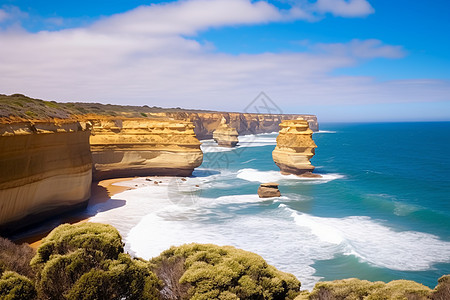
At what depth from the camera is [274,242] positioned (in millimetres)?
17766

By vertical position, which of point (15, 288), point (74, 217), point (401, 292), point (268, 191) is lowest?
point (74, 217)

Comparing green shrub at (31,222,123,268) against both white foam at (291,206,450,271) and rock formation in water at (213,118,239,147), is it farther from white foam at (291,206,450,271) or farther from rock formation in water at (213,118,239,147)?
rock formation in water at (213,118,239,147)

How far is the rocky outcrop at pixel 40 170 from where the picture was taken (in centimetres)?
1502

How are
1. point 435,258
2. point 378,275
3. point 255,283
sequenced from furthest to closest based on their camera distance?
point 435,258
point 378,275
point 255,283

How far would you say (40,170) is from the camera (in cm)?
1738

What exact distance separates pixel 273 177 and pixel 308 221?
1825 centimetres

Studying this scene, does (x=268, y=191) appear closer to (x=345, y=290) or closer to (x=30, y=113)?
(x=30, y=113)

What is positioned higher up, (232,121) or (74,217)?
(232,121)

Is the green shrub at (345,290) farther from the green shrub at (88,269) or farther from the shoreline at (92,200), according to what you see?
the shoreline at (92,200)

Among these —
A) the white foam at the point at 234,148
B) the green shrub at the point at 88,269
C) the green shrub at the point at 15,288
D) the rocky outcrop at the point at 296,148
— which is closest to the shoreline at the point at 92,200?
the green shrub at the point at 88,269

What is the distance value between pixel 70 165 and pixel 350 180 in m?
28.8

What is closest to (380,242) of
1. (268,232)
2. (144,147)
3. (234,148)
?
(268,232)

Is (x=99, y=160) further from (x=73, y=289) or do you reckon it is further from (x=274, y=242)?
(x=73, y=289)

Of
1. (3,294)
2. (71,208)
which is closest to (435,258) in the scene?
(3,294)
